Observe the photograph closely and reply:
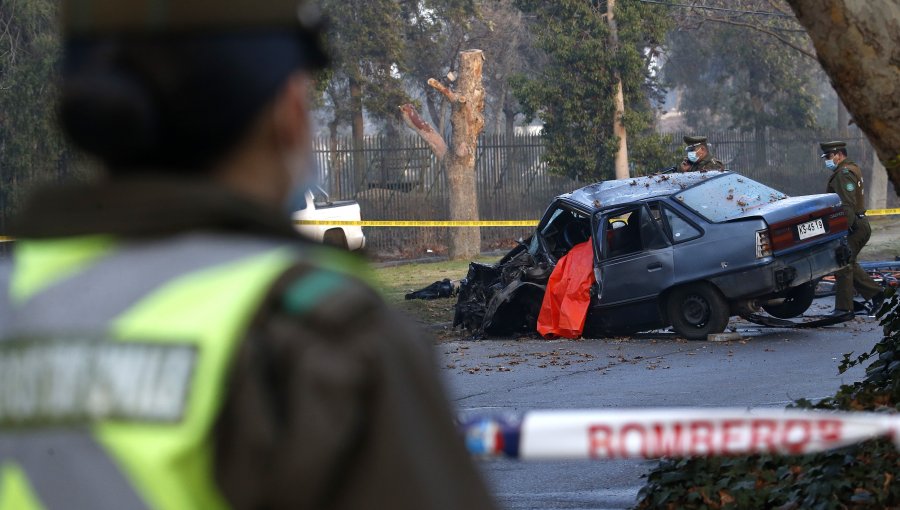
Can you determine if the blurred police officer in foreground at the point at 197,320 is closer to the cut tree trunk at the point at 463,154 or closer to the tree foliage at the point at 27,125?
the cut tree trunk at the point at 463,154

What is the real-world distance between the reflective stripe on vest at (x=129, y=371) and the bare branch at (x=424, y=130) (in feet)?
80.9

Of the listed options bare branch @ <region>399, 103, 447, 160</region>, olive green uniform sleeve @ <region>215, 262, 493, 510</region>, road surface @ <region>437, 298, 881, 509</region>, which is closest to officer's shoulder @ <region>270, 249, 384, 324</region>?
olive green uniform sleeve @ <region>215, 262, 493, 510</region>

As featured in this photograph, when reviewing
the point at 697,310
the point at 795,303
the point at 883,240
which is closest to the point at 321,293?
the point at 697,310

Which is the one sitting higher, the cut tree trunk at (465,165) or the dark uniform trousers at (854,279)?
the cut tree trunk at (465,165)

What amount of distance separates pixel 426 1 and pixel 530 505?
114 ft

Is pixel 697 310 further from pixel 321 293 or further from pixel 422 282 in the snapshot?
pixel 321 293

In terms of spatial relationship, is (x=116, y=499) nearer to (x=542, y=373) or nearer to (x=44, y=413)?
(x=44, y=413)

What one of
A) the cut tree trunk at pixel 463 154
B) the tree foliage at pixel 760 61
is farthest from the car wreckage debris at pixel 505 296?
the tree foliage at pixel 760 61

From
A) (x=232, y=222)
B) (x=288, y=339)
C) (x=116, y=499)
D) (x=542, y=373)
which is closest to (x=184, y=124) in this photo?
(x=232, y=222)

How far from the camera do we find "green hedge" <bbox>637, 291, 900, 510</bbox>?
4859 millimetres

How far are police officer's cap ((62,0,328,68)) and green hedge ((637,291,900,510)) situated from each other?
400 cm

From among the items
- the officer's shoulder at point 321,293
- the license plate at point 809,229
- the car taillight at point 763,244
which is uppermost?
the officer's shoulder at point 321,293

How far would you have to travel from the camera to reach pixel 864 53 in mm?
4969

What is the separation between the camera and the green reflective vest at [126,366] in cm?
116
